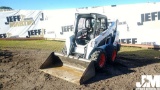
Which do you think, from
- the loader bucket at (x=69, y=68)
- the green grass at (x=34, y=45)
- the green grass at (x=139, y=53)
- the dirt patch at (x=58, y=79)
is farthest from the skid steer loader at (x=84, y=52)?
the green grass at (x=34, y=45)

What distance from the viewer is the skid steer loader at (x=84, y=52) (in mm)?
7758

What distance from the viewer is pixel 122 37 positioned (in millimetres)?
16812

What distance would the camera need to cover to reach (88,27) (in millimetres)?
9586

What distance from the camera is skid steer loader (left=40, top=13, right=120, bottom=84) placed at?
7.76 metres

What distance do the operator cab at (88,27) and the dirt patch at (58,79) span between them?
5.29 feet

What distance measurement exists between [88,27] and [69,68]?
90.1 inches

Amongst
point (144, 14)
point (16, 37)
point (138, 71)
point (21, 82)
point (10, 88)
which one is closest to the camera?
point (10, 88)

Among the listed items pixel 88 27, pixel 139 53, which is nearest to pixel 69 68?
pixel 88 27

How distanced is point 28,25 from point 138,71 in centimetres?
1330

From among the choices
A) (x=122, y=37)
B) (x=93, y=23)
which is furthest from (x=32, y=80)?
(x=122, y=37)

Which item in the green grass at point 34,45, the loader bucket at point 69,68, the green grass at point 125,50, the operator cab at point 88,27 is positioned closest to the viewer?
the loader bucket at point 69,68

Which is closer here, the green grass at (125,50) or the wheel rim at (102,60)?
the wheel rim at (102,60)

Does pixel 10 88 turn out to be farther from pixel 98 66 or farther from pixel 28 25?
pixel 28 25

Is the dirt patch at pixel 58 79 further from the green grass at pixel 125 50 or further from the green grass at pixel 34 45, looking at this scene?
the green grass at pixel 34 45
